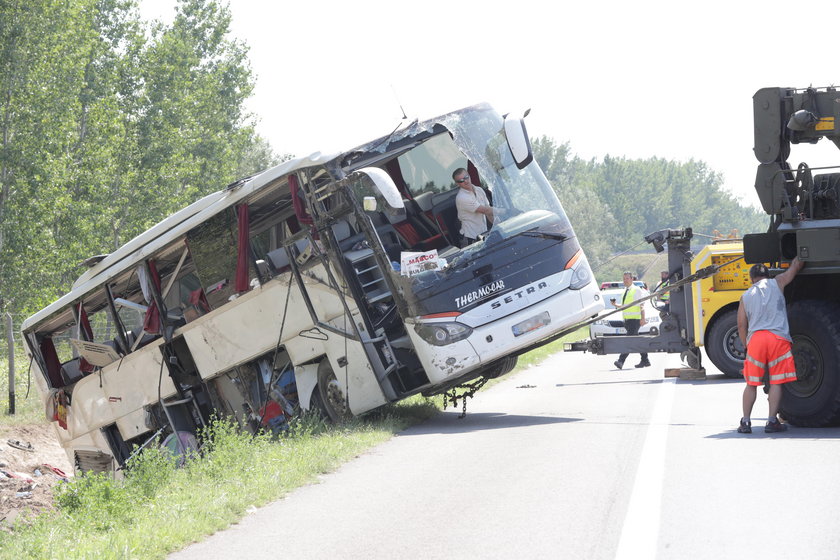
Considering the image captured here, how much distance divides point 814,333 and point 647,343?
791 cm

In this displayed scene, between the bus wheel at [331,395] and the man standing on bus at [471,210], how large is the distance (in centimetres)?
217

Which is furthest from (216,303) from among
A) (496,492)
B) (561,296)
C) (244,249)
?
(496,492)

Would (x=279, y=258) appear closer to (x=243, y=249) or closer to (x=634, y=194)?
(x=243, y=249)

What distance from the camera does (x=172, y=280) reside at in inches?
555

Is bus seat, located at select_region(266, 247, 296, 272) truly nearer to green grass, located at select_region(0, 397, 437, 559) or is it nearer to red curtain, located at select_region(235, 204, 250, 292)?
red curtain, located at select_region(235, 204, 250, 292)

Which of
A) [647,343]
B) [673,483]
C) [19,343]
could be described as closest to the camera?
[673,483]

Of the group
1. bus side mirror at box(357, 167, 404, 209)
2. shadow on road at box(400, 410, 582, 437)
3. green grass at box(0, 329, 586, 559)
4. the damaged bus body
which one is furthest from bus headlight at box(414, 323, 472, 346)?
bus side mirror at box(357, 167, 404, 209)

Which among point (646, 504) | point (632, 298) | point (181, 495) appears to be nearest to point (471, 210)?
point (181, 495)

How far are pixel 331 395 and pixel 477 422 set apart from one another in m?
1.73

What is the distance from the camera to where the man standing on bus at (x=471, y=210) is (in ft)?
40.4

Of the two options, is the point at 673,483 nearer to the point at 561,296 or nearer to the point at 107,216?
the point at 561,296

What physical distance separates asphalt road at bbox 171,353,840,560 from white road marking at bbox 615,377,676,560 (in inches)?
0.5

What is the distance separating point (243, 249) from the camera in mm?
12867

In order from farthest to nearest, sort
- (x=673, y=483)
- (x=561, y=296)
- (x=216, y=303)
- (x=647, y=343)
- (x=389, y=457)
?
(x=647, y=343), (x=216, y=303), (x=561, y=296), (x=389, y=457), (x=673, y=483)
